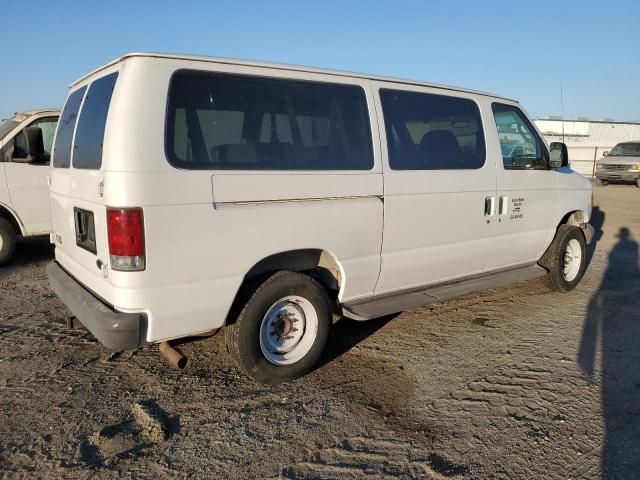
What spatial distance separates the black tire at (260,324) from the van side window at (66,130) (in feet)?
5.99

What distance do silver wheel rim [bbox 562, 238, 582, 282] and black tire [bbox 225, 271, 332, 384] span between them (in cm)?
377

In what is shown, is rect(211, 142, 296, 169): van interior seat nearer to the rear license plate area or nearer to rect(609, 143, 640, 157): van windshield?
the rear license plate area

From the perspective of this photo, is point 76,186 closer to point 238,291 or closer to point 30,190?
point 238,291

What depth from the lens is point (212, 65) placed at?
329cm

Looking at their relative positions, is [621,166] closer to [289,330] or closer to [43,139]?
[43,139]

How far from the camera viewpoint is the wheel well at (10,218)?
7.33 m

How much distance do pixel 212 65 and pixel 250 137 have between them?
0.51m

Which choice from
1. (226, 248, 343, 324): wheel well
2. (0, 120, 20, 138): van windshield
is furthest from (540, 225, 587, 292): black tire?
(0, 120, 20, 138): van windshield

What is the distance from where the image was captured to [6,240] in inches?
286

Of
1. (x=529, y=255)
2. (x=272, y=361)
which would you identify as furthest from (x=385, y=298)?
(x=529, y=255)

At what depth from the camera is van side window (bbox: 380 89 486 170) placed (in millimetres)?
4188

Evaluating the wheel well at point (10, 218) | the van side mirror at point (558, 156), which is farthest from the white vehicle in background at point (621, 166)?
the wheel well at point (10, 218)

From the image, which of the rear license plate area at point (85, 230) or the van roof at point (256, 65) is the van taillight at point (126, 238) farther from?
the van roof at point (256, 65)

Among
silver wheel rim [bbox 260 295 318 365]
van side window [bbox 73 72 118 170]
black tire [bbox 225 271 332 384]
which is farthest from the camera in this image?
silver wheel rim [bbox 260 295 318 365]
